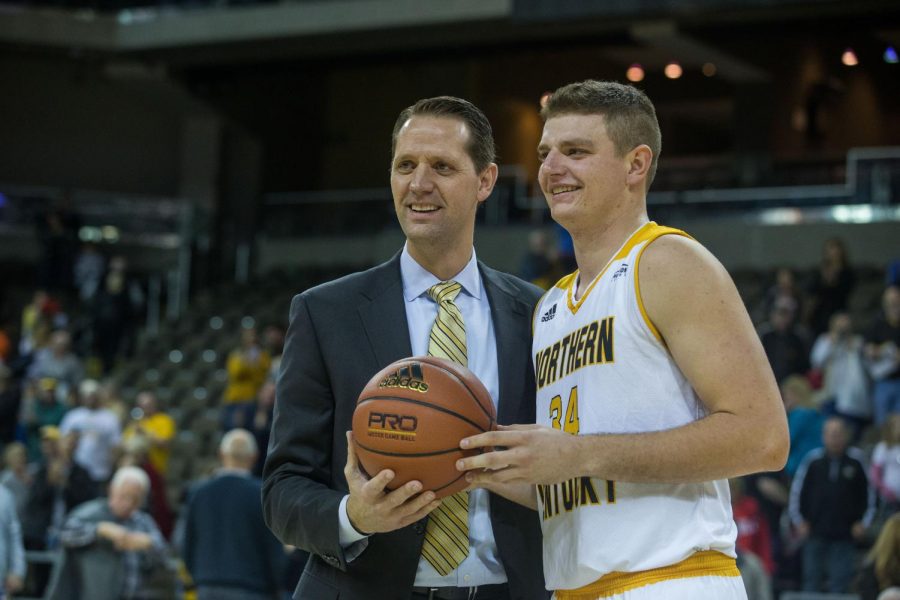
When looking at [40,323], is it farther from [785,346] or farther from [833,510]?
[833,510]

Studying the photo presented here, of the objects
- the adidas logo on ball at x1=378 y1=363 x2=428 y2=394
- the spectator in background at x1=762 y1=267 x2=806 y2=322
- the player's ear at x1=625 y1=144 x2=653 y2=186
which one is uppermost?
the spectator in background at x1=762 y1=267 x2=806 y2=322

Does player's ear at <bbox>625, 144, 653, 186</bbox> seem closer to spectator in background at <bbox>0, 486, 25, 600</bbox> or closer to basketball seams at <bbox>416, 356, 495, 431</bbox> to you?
basketball seams at <bbox>416, 356, 495, 431</bbox>

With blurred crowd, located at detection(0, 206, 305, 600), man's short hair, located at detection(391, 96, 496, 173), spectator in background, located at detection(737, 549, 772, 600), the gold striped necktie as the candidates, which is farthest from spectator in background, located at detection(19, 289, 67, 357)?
the gold striped necktie

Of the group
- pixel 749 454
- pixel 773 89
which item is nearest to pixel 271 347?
pixel 773 89

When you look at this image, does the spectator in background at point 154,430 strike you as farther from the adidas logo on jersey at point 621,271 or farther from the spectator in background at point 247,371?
the adidas logo on jersey at point 621,271

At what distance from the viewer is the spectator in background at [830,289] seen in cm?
1230

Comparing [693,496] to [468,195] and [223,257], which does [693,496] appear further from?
[223,257]

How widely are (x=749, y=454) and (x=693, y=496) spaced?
0.74 feet

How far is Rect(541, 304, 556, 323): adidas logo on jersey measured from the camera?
3.59 m

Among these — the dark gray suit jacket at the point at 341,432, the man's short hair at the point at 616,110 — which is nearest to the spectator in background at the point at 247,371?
the dark gray suit jacket at the point at 341,432

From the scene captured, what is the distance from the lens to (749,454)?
2.91 metres

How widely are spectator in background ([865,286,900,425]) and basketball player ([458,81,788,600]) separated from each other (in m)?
7.67

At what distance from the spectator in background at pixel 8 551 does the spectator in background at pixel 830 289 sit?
7458 mm

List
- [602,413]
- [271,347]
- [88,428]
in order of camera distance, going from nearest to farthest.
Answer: [602,413] < [88,428] < [271,347]
